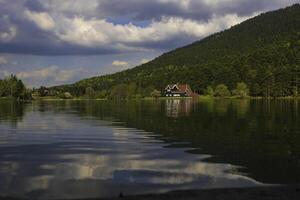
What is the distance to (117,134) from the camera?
42031mm

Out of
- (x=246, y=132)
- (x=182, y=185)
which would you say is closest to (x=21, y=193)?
(x=182, y=185)

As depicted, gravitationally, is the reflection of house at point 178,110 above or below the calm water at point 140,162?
above

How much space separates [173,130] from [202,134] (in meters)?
4.99

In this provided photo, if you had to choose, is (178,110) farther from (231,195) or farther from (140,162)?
(231,195)

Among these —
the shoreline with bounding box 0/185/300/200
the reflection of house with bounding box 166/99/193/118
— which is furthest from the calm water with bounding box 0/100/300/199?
the reflection of house with bounding box 166/99/193/118

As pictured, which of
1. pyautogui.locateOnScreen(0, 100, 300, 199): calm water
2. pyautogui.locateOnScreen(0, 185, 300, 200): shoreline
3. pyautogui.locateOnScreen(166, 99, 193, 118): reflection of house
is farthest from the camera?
pyautogui.locateOnScreen(166, 99, 193, 118): reflection of house

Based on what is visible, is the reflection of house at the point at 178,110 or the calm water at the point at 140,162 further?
the reflection of house at the point at 178,110

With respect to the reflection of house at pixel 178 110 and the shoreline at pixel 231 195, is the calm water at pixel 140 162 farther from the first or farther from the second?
the reflection of house at pixel 178 110

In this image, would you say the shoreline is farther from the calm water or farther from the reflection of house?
the reflection of house

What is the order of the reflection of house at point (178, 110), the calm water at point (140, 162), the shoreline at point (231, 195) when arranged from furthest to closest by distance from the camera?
the reflection of house at point (178, 110)
the calm water at point (140, 162)
the shoreline at point (231, 195)

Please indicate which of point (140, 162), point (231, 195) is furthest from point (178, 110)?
point (231, 195)

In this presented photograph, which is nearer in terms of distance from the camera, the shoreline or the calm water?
the shoreline

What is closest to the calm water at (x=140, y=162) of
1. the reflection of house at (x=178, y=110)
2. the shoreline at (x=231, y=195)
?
the shoreline at (x=231, y=195)

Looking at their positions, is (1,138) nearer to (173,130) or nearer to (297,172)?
(173,130)
